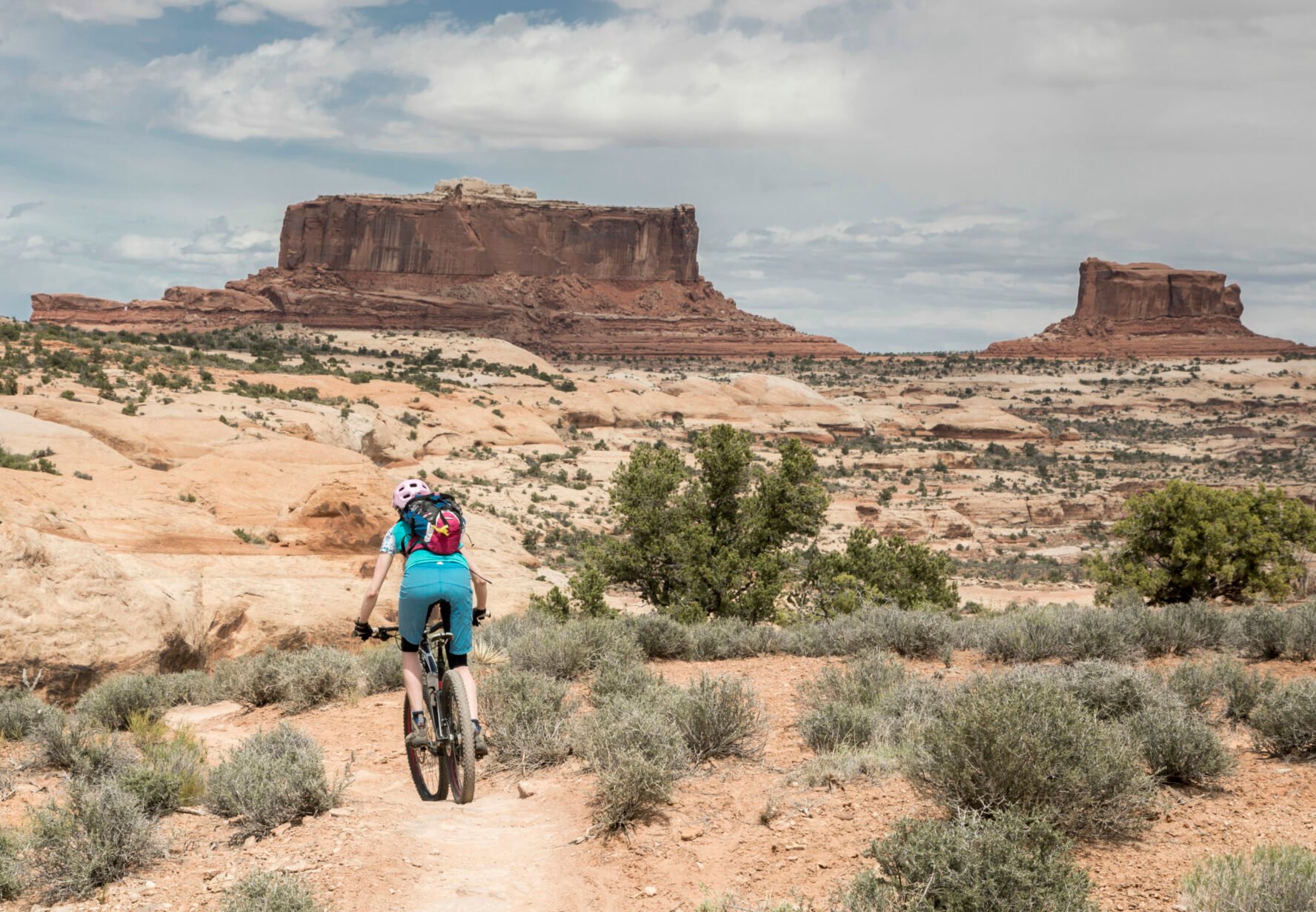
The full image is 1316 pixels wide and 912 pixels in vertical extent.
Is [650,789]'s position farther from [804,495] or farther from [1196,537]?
[1196,537]

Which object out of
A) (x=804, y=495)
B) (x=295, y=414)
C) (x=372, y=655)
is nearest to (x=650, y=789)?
(x=372, y=655)

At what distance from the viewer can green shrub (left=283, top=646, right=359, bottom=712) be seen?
936 cm

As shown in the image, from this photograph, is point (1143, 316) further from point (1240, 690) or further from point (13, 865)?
point (13, 865)

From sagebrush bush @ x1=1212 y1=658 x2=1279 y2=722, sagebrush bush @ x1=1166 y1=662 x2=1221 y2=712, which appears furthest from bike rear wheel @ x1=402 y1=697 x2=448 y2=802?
sagebrush bush @ x1=1212 y1=658 x2=1279 y2=722

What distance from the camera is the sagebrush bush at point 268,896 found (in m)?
4.50

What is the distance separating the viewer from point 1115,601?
13.4 metres

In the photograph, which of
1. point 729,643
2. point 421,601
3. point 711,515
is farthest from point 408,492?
point 711,515

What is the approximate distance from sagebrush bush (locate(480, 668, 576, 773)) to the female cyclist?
1.01 meters

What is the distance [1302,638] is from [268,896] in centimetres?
925

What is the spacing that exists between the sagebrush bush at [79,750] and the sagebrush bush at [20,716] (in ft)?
1.11

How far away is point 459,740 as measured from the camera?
19.9 feet

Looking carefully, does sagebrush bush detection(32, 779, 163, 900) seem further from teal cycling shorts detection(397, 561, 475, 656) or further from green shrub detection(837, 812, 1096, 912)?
green shrub detection(837, 812, 1096, 912)

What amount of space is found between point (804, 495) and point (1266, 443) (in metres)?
67.5

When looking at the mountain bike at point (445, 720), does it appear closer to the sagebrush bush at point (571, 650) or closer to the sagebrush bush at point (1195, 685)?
the sagebrush bush at point (571, 650)
